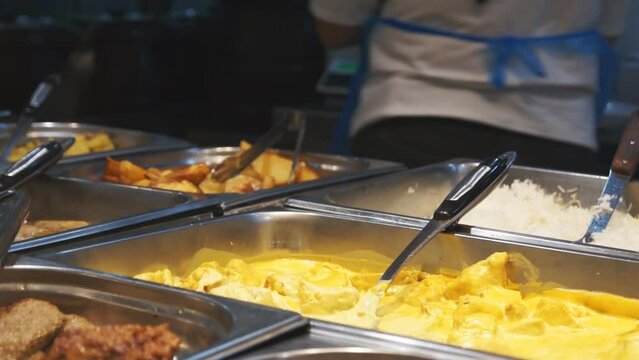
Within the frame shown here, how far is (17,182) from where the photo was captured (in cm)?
184

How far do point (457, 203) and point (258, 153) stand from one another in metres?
0.88

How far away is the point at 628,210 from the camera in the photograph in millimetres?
2152

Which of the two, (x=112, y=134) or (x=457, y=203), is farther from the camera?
(x=112, y=134)

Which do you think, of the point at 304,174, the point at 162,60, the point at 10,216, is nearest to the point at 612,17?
the point at 304,174

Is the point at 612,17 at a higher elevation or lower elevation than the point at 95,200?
higher

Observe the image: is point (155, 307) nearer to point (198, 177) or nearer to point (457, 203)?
point (457, 203)

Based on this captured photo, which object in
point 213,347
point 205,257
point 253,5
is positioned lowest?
point 253,5

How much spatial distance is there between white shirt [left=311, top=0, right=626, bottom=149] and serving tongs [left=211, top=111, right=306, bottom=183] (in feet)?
1.19

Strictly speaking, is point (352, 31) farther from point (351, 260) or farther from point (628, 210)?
point (351, 260)

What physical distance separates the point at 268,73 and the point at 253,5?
0.41m

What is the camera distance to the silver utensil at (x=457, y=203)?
152 cm

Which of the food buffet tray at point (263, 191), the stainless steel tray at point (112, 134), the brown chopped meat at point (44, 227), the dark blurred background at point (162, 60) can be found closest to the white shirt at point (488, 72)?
the food buffet tray at point (263, 191)

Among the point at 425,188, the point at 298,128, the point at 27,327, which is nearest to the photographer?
the point at 27,327

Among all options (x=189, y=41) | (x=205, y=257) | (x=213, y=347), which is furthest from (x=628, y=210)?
(x=189, y=41)
